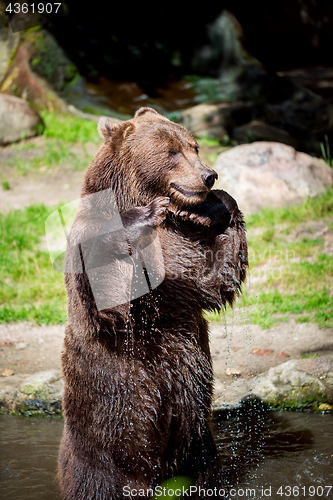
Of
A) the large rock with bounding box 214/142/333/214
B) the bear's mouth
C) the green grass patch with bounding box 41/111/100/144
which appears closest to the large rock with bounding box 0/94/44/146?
the green grass patch with bounding box 41/111/100/144

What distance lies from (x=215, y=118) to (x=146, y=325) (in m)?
8.89

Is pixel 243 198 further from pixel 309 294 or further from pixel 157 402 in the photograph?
pixel 157 402

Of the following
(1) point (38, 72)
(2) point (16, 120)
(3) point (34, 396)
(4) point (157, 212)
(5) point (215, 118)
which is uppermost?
(1) point (38, 72)

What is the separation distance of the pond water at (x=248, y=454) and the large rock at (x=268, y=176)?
13.1 ft

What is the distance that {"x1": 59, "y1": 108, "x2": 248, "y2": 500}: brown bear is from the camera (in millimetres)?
2797

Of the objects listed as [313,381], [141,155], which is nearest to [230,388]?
[313,381]

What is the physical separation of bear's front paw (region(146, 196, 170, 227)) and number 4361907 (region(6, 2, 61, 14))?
10.4 metres

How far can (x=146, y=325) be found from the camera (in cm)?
285

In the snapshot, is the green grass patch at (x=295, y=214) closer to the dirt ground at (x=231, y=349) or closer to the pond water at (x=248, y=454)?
the dirt ground at (x=231, y=349)

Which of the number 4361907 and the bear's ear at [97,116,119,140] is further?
the number 4361907

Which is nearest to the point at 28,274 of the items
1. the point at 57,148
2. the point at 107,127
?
the point at 57,148

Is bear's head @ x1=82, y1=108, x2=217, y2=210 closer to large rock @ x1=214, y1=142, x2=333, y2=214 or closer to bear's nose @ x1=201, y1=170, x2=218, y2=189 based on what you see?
bear's nose @ x1=201, y1=170, x2=218, y2=189

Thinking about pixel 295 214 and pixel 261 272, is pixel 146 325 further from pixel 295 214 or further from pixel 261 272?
pixel 295 214

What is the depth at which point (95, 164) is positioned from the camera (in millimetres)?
3160
